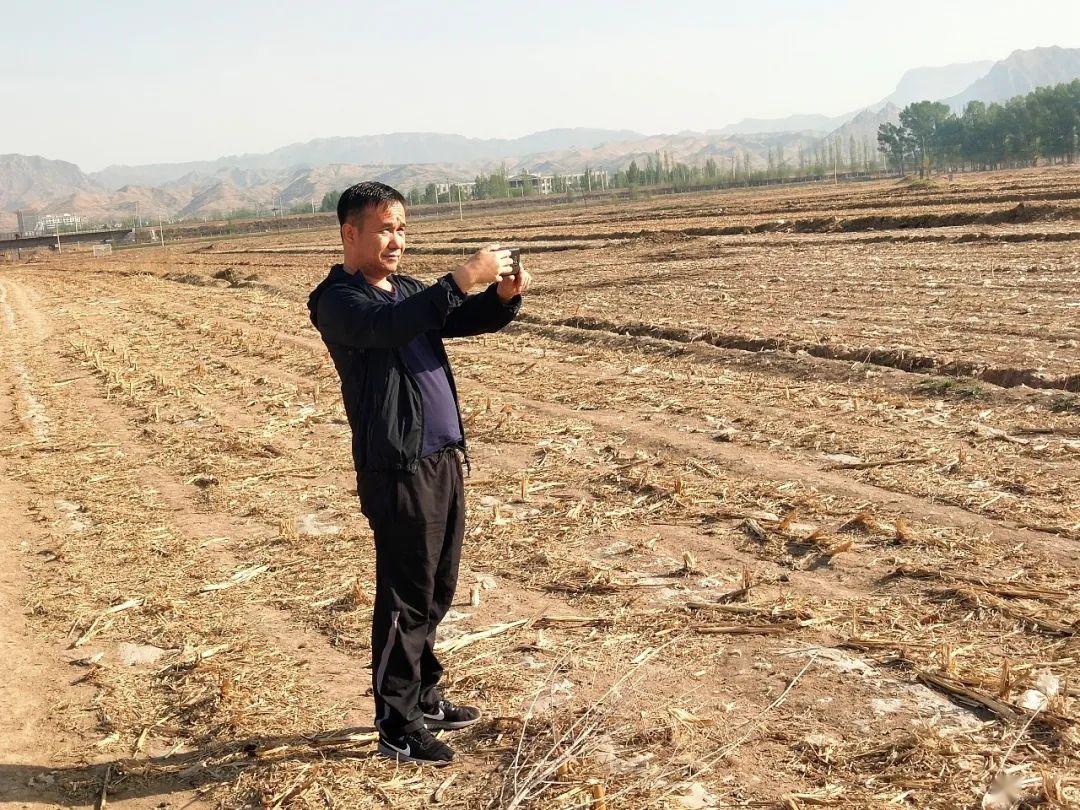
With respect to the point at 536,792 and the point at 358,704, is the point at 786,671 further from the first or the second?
the point at 358,704

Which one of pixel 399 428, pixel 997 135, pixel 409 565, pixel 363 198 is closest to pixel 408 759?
pixel 409 565

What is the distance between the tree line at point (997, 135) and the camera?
91000 millimetres

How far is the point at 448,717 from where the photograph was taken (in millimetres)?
4258

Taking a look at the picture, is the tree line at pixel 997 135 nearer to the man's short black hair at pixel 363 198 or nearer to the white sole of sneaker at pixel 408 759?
the man's short black hair at pixel 363 198

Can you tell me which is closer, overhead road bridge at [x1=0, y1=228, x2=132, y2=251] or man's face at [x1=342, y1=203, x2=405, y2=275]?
man's face at [x1=342, y1=203, x2=405, y2=275]

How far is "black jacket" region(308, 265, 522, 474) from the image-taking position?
3.53 m

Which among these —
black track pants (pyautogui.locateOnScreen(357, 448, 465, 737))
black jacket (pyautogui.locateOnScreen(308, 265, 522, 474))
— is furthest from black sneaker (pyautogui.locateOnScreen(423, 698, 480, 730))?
black jacket (pyautogui.locateOnScreen(308, 265, 522, 474))

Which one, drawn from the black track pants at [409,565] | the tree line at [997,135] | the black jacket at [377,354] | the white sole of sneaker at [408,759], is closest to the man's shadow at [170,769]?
the white sole of sneaker at [408,759]

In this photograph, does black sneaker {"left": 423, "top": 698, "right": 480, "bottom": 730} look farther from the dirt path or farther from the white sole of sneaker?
the dirt path

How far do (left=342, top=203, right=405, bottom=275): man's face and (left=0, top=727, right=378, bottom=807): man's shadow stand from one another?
1970 mm

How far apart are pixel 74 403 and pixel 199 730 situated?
30.0 ft

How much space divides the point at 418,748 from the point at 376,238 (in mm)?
1971

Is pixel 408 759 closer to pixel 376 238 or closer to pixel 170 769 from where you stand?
pixel 170 769

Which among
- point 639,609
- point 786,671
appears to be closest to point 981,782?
point 786,671
